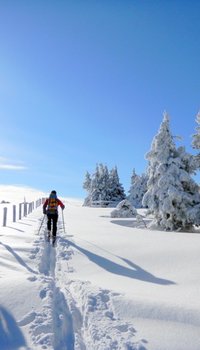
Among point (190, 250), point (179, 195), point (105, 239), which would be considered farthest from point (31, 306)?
point (179, 195)

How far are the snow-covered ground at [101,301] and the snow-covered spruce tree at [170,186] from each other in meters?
11.6

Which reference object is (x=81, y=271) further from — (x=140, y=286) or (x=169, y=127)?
(x=169, y=127)

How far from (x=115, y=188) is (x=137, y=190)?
535 cm

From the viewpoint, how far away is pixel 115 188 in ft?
229

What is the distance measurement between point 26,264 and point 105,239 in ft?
17.0

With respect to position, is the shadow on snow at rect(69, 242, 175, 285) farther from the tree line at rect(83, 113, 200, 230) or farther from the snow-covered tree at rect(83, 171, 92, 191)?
the snow-covered tree at rect(83, 171, 92, 191)

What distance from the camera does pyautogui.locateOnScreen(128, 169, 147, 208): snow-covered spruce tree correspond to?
6562cm

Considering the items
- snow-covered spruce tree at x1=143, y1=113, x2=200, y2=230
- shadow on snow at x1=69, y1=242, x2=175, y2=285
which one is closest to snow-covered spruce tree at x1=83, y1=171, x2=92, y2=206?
snow-covered spruce tree at x1=143, y1=113, x2=200, y2=230

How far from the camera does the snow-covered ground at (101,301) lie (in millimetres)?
4324

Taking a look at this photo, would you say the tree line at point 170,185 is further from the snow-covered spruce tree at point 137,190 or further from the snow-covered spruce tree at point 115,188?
the snow-covered spruce tree at point 115,188

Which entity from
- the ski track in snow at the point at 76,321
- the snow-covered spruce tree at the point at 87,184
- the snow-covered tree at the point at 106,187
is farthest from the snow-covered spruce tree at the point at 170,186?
the snow-covered spruce tree at the point at 87,184

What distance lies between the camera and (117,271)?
835 centimetres

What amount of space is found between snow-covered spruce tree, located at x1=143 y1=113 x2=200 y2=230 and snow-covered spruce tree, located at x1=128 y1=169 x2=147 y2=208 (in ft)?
139

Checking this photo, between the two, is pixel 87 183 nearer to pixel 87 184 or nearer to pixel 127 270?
pixel 87 184
